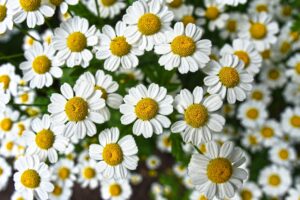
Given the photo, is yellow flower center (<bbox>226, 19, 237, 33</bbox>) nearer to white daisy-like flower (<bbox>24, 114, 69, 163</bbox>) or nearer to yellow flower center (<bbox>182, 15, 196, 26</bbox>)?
yellow flower center (<bbox>182, 15, 196, 26</bbox>)

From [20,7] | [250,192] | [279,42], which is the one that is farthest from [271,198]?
[20,7]

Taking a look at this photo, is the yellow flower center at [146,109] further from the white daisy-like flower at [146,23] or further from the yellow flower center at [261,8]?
the yellow flower center at [261,8]

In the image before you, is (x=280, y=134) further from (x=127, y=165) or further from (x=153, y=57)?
(x=127, y=165)

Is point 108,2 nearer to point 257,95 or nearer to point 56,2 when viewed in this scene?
point 56,2

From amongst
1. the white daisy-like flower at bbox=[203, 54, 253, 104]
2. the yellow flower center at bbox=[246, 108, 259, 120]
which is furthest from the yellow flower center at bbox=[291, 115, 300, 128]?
the white daisy-like flower at bbox=[203, 54, 253, 104]

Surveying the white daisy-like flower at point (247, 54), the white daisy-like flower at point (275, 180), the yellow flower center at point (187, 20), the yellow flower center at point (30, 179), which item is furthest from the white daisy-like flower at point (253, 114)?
the yellow flower center at point (30, 179)

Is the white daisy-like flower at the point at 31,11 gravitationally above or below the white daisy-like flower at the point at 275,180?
above

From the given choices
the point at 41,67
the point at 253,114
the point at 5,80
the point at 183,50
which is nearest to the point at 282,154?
the point at 253,114
